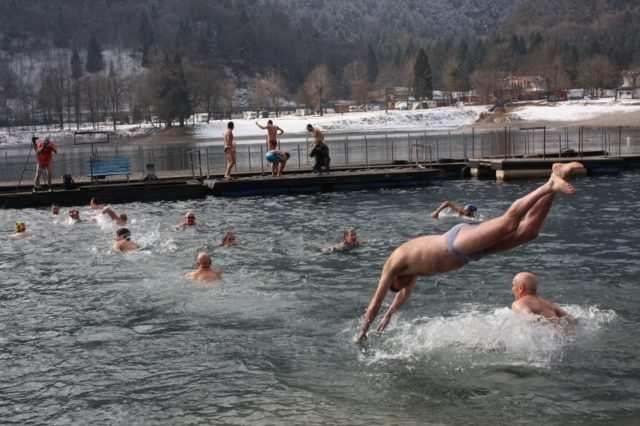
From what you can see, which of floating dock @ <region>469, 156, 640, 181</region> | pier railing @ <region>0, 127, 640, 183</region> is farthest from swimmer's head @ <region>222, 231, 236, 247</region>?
floating dock @ <region>469, 156, 640, 181</region>

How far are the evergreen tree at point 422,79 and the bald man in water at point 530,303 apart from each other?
18371cm

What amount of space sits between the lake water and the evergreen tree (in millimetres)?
172128

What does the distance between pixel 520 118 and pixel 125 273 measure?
122 meters

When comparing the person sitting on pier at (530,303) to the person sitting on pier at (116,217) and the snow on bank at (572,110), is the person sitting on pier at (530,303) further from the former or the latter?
the snow on bank at (572,110)

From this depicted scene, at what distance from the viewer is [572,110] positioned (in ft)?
436

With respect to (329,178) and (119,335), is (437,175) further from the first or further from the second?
(119,335)

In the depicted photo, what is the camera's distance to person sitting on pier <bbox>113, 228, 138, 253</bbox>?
22.1m

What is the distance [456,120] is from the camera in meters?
148

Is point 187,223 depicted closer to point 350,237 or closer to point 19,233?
point 19,233

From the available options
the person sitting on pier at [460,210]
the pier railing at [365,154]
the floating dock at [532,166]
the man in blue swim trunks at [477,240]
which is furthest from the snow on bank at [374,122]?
the man in blue swim trunks at [477,240]

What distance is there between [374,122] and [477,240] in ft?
454

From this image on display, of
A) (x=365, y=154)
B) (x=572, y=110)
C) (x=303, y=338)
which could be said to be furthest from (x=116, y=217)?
(x=572, y=110)

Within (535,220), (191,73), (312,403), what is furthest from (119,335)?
(191,73)

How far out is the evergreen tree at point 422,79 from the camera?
19300 centimetres
